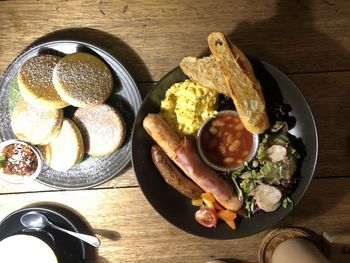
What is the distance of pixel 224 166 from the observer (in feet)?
6.57

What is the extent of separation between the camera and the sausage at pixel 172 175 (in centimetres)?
197

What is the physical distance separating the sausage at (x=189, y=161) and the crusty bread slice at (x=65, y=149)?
32 cm

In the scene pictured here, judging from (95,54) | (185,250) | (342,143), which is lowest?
(185,250)

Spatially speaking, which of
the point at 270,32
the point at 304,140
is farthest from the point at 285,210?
the point at 270,32

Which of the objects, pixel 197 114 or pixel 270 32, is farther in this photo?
pixel 270 32

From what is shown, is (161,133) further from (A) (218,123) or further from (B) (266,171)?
(B) (266,171)

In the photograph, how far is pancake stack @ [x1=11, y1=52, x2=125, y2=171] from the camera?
1990mm

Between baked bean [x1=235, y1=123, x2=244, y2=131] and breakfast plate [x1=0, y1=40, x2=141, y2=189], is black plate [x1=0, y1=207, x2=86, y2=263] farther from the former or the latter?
baked bean [x1=235, y1=123, x2=244, y2=131]

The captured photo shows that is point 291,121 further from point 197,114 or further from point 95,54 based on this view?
point 95,54

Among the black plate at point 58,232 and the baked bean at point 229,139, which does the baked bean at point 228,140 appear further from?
the black plate at point 58,232

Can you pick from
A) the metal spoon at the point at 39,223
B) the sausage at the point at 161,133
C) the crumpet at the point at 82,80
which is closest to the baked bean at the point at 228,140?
the sausage at the point at 161,133

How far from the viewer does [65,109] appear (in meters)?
2.12

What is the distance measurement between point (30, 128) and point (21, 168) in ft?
0.59

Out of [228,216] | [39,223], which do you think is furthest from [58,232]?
[228,216]
